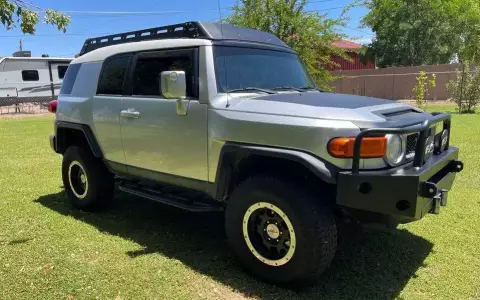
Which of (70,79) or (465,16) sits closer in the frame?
(70,79)

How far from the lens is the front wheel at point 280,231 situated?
314 cm

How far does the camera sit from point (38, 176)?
7.52 metres

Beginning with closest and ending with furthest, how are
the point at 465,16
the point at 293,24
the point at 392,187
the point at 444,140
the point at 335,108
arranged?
the point at 392,187, the point at 335,108, the point at 444,140, the point at 293,24, the point at 465,16

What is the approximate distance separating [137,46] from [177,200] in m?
1.71

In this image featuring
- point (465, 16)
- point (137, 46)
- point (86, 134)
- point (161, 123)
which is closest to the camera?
point (161, 123)

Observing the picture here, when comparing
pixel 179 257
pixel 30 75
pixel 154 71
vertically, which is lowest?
pixel 179 257

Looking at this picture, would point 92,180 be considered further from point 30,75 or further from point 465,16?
point 465,16

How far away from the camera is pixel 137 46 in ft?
15.0

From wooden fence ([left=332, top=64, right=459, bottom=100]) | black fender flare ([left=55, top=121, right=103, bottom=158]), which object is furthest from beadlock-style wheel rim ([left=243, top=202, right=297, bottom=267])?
wooden fence ([left=332, top=64, right=459, bottom=100])

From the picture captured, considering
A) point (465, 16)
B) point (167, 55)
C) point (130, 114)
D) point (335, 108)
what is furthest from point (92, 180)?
point (465, 16)

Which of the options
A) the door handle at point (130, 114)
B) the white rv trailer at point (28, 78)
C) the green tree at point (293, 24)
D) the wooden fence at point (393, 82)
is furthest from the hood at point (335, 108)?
the white rv trailer at point (28, 78)

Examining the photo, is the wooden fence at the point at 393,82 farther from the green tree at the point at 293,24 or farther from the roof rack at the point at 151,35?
the roof rack at the point at 151,35

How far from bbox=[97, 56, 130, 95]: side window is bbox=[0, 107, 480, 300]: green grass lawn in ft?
5.03

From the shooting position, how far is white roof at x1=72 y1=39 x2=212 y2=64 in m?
4.01
